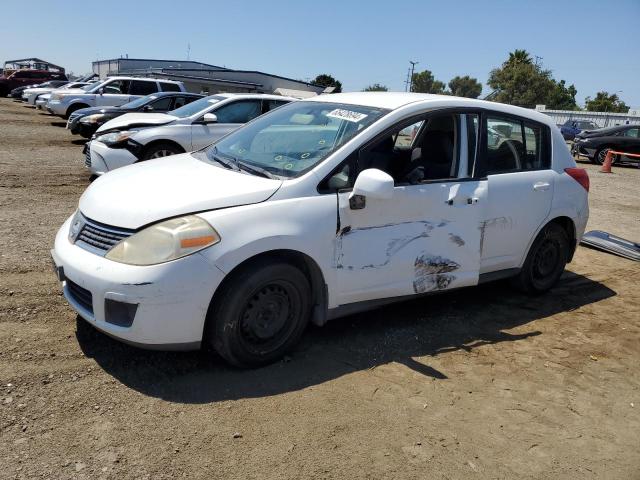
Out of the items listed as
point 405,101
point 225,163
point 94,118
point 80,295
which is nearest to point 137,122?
point 94,118

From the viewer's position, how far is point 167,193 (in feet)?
11.1

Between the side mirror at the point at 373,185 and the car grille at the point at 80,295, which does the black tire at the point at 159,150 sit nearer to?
the car grille at the point at 80,295

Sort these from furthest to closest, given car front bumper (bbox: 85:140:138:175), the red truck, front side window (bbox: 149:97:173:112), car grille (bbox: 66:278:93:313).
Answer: the red truck, front side window (bbox: 149:97:173:112), car front bumper (bbox: 85:140:138:175), car grille (bbox: 66:278:93:313)

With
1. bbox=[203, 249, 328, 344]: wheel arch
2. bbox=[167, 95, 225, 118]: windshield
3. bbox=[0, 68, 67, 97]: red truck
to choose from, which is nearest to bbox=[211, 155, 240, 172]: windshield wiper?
bbox=[203, 249, 328, 344]: wheel arch

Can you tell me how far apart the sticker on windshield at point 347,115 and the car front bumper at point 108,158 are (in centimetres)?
500

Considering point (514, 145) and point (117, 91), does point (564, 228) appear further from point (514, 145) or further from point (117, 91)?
point (117, 91)

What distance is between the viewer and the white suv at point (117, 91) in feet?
54.9

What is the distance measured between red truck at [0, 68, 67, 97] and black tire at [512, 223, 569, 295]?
39.4 metres

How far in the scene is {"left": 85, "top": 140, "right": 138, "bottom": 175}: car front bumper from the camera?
825 cm

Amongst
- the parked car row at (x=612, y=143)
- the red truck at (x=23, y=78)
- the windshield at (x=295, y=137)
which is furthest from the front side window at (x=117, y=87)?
the red truck at (x=23, y=78)

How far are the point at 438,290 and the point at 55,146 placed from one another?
12.2 meters

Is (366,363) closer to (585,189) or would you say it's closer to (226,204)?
(226,204)

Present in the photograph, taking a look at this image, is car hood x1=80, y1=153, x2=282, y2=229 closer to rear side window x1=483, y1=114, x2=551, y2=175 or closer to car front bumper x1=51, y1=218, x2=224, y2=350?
car front bumper x1=51, y1=218, x2=224, y2=350

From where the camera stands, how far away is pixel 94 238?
3.30 meters
